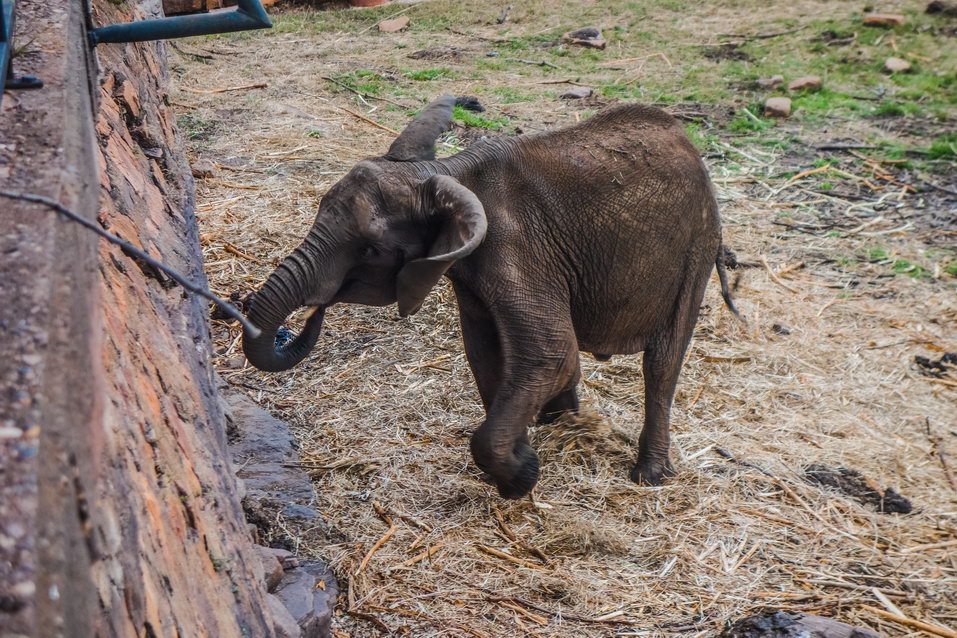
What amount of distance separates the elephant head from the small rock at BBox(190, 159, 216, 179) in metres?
4.33

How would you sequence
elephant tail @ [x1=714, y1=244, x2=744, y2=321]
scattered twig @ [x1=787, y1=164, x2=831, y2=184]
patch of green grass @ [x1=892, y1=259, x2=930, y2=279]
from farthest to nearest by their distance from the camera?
scattered twig @ [x1=787, y1=164, x2=831, y2=184] < patch of green grass @ [x1=892, y1=259, x2=930, y2=279] < elephant tail @ [x1=714, y1=244, x2=744, y2=321]

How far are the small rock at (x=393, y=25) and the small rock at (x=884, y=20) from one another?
7676 mm

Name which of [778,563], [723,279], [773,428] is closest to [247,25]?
[778,563]

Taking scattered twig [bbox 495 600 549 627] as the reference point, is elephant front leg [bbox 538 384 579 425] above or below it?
above

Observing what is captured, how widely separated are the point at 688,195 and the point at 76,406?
447cm

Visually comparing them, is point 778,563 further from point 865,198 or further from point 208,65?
point 208,65

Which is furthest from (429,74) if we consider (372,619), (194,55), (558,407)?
(372,619)

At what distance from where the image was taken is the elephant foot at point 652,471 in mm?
5305

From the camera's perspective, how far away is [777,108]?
11.8m

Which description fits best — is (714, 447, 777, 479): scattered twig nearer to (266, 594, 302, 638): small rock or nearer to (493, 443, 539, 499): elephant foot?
(493, 443, 539, 499): elephant foot

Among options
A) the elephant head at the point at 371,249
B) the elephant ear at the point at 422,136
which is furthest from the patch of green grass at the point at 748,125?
the elephant head at the point at 371,249

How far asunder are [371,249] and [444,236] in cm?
38

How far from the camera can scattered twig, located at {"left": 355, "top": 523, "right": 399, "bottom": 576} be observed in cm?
422

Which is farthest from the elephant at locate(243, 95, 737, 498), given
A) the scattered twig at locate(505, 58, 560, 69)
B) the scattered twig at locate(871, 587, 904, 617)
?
the scattered twig at locate(505, 58, 560, 69)
